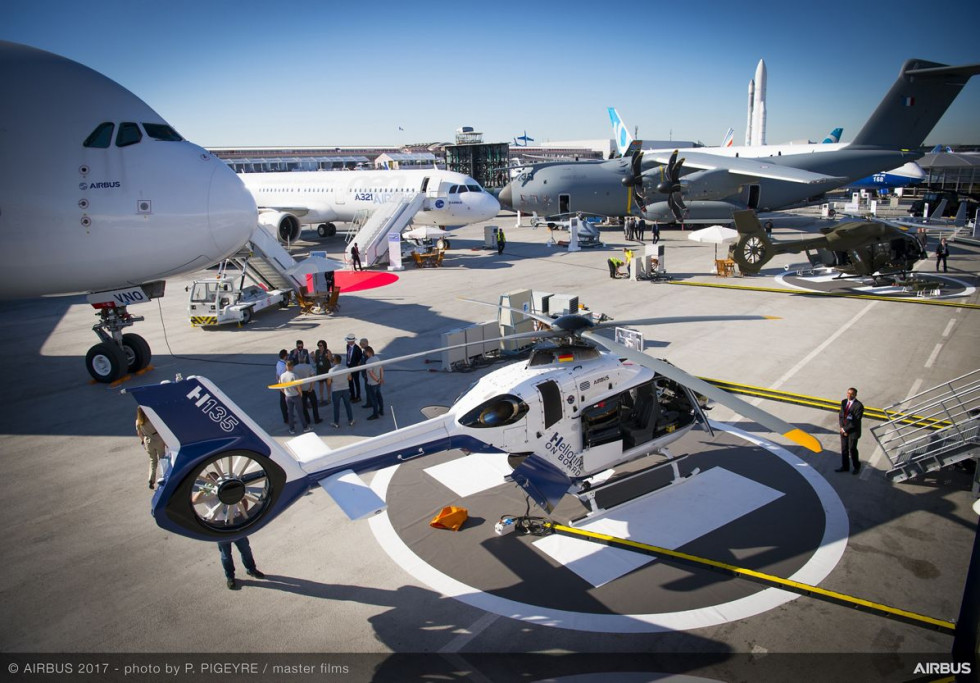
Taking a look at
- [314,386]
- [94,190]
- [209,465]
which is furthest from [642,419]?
[94,190]

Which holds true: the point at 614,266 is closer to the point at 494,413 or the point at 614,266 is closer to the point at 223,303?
the point at 223,303

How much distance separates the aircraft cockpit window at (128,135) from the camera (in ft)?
41.1

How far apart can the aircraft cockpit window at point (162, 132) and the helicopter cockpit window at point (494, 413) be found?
1037 centimetres

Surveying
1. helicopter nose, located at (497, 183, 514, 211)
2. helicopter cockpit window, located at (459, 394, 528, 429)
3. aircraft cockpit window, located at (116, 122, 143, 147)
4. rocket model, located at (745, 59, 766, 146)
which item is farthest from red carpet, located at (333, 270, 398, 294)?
rocket model, located at (745, 59, 766, 146)

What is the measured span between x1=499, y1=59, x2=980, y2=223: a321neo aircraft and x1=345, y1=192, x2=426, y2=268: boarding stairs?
36.5ft

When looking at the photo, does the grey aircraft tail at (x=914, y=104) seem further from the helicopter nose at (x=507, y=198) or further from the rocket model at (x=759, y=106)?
the rocket model at (x=759, y=106)

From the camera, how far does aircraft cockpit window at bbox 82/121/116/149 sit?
1220cm

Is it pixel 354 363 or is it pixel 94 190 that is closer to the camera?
pixel 94 190

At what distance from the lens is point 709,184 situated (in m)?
31.7

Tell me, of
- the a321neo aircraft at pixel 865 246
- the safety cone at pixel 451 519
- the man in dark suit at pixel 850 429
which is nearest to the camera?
the safety cone at pixel 451 519

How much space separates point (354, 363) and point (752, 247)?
2024cm

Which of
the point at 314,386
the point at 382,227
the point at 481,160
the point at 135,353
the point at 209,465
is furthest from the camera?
the point at 481,160

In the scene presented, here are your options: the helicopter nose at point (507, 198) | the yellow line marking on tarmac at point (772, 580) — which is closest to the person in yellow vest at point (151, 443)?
the yellow line marking on tarmac at point (772, 580)

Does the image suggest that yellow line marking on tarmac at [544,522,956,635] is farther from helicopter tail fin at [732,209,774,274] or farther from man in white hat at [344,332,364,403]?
helicopter tail fin at [732,209,774,274]
